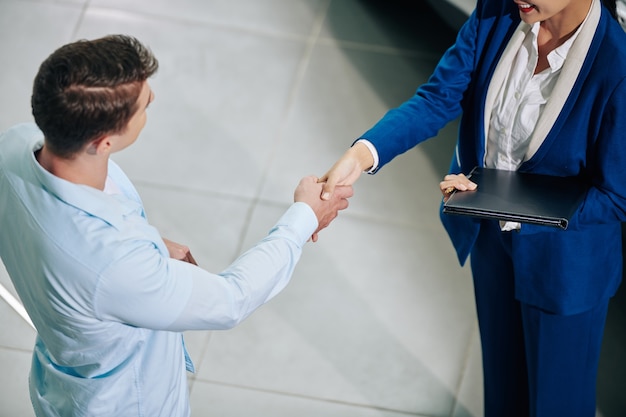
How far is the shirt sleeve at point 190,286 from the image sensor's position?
58.4 inches

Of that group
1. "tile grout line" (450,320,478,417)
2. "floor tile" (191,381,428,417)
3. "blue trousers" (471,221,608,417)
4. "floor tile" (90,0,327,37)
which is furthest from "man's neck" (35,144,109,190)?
"floor tile" (90,0,327,37)

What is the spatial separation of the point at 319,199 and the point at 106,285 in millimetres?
617

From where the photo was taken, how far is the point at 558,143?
1.86 meters

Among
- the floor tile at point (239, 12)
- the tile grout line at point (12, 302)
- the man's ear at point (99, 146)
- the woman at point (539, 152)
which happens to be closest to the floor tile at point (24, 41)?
the floor tile at point (239, 12)

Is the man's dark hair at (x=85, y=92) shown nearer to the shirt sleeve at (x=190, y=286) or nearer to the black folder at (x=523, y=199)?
the shirt sleeve at (x=190, y=286)

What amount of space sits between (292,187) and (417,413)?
40.2 inches

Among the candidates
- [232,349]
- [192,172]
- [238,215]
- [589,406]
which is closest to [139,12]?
[192,172]

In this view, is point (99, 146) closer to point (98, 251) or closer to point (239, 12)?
point (98, 251)

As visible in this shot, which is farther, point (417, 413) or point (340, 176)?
point (417, 413)

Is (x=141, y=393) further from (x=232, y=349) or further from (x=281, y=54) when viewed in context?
(x=281, y=54)

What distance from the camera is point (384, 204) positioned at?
337cm

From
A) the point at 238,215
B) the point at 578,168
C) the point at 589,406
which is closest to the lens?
the point at 578,168

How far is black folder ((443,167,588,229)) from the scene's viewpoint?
1853 millimetres

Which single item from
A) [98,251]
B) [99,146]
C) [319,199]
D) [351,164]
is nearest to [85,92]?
[99,146]
